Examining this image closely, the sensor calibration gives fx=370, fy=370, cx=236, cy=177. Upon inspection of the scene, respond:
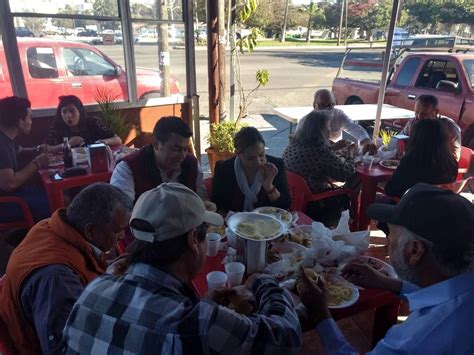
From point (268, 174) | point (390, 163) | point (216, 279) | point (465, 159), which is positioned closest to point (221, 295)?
point (216, 279)

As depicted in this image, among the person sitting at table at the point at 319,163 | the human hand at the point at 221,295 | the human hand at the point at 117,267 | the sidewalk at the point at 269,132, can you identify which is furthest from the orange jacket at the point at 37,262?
the sidewalk at the point at 269,132

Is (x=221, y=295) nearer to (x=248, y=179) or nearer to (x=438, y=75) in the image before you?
(x=248, y=179)

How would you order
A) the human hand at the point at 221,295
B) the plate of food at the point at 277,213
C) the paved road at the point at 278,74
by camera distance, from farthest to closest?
the paved road at the point at 278,74, the plate of food at the point at 277,213, the human hand at the point at 221,295

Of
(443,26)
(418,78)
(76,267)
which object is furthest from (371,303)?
(443,26)

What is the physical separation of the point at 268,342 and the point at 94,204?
0.97 m

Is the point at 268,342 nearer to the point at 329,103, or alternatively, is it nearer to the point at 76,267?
the point at 76,267

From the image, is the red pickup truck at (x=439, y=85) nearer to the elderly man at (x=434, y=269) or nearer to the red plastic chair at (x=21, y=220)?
the elderly man at (x=434, y=269)

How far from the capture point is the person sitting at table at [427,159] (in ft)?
9.81

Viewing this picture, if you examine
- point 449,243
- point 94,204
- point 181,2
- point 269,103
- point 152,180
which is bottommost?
point 269,103

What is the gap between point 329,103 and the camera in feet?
14.3

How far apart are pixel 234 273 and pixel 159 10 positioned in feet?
15.9

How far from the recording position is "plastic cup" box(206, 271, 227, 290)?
1.67 m

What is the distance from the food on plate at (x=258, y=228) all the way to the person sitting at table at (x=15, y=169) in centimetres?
213

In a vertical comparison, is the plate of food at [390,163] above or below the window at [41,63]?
below
